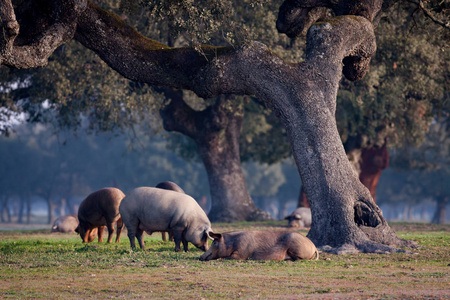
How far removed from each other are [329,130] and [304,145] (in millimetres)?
784

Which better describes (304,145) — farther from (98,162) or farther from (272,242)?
(98,162)

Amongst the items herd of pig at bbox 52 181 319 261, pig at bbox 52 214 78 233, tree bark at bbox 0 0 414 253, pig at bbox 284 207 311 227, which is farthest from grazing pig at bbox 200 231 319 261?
pig at bbox 52 214 78 233

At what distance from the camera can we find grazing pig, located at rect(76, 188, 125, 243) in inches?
669

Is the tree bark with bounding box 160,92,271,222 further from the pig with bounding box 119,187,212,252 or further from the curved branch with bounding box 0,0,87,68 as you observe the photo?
the pig with bounding box 119,187,212,252

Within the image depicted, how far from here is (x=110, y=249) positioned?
14.3 meters

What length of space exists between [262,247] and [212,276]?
2.56 metres

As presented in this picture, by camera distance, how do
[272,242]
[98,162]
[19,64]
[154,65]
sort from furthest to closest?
[98,162], [154,65], [19,64], [272,242]

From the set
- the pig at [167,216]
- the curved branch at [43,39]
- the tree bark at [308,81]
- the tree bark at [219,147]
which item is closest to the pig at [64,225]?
the tree bark at [219,147]

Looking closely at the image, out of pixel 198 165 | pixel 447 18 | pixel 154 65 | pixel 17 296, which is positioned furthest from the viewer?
pixel 198 165

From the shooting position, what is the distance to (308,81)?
50.6 feet

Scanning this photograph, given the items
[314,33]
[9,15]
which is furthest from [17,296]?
[314,33]

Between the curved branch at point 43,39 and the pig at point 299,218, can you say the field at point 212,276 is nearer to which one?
the curved branch at point 43,39

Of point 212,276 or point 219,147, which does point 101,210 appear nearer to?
point 212,276

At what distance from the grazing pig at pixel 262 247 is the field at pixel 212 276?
361 millimetres
